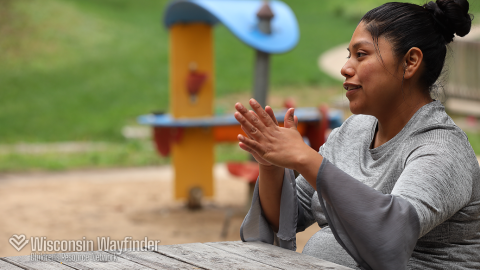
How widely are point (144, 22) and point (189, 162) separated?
14824mm

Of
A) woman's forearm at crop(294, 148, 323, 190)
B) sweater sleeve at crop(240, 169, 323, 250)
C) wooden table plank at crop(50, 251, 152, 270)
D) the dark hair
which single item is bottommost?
wooden table plank at crop(50, 251, 152, 270)

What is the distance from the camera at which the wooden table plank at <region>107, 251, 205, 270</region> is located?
1452mm

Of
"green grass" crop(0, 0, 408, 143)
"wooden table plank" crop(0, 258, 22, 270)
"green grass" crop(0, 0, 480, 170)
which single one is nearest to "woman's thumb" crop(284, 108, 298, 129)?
"wooden table plank" crop(0, 258, 22, 270)

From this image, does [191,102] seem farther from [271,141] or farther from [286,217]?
[271,141]

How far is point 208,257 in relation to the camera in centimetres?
153

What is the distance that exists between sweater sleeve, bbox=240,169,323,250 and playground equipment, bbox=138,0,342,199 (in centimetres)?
381

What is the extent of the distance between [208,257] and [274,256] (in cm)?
18

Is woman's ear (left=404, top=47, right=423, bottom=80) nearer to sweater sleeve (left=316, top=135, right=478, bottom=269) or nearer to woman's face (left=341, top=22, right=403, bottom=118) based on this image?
woman's face (left=341, top=22, right=403, bottom=118)

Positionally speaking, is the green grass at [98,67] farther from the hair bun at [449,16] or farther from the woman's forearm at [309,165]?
the woman's forearm at [309,165]

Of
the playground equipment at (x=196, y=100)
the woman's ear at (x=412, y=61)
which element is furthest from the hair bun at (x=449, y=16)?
the playground equipment at (x=196, y=100)

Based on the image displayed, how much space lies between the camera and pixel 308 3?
25141 millimetres

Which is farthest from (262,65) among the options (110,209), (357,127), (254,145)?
(254,145)

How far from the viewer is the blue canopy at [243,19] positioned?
5.33 metres

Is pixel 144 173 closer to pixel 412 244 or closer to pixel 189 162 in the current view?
pixel 189 162
